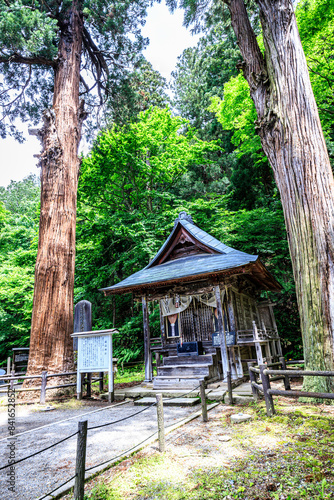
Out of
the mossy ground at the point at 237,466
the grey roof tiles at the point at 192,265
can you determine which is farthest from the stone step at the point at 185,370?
the mossy ground at the point at 237,466

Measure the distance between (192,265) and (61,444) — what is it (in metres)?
6.30

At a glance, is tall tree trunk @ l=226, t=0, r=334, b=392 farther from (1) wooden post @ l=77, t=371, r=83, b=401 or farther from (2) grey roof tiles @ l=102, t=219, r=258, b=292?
(1) wooden post @ l=77, t=371, r=83, b=401

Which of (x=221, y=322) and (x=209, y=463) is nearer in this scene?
(x=209, y=463)

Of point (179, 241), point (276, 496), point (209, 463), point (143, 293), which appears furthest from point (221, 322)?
point (276, 496)

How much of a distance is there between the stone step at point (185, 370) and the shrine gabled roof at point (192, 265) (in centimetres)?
264

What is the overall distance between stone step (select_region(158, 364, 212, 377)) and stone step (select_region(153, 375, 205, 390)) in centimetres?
27

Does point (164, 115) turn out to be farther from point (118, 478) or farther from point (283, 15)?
point (118, 478)

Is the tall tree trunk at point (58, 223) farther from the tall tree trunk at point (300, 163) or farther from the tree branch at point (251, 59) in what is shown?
the tall tree trunk at point (300, 163)

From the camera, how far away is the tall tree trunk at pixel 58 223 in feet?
30.0

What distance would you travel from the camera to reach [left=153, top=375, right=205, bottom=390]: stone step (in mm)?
8445

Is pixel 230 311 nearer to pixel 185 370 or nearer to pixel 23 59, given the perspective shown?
pixel 185 370

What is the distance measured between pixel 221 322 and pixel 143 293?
121 inches

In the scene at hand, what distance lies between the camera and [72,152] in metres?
11.1

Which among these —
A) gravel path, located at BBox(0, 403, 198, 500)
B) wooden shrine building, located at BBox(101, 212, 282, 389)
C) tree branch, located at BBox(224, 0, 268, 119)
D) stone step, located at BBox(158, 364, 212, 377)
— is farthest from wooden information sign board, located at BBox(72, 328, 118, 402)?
tree branch, located at BBox(224, 0, 268, 119)
